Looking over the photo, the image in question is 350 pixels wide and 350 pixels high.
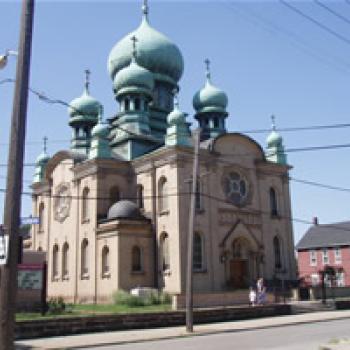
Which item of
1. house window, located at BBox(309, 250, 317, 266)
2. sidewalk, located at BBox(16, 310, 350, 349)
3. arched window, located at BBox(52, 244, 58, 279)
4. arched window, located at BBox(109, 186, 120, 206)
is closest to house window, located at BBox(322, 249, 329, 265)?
house window, located at BBox(309, 250, 317, 266)

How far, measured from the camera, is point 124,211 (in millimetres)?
35125

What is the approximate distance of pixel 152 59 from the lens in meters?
45.6

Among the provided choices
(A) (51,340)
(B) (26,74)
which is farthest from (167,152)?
(B) (26,74)

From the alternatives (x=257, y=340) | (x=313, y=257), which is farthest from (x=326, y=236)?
(x=257, y=340)

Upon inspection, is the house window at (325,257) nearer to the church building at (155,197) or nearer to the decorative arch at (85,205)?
the church building at (155,197)

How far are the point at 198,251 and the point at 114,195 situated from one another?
318 inches

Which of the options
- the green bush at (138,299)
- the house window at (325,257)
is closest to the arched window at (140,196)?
the green bush at (138,299)

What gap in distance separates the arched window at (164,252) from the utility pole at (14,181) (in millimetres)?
25492

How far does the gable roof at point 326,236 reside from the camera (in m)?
58.9

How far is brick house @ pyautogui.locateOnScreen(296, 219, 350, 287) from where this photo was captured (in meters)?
57.1

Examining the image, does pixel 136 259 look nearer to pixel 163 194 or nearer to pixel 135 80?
pixel 163 194

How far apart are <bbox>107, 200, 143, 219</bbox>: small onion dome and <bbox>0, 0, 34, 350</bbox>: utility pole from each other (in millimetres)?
24681

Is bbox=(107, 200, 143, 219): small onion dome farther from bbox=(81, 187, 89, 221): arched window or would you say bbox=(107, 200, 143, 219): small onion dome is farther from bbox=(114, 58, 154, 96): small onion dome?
bbox=(114, 58, 154, 96): small onion dome

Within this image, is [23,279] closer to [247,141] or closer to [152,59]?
[247,141]
